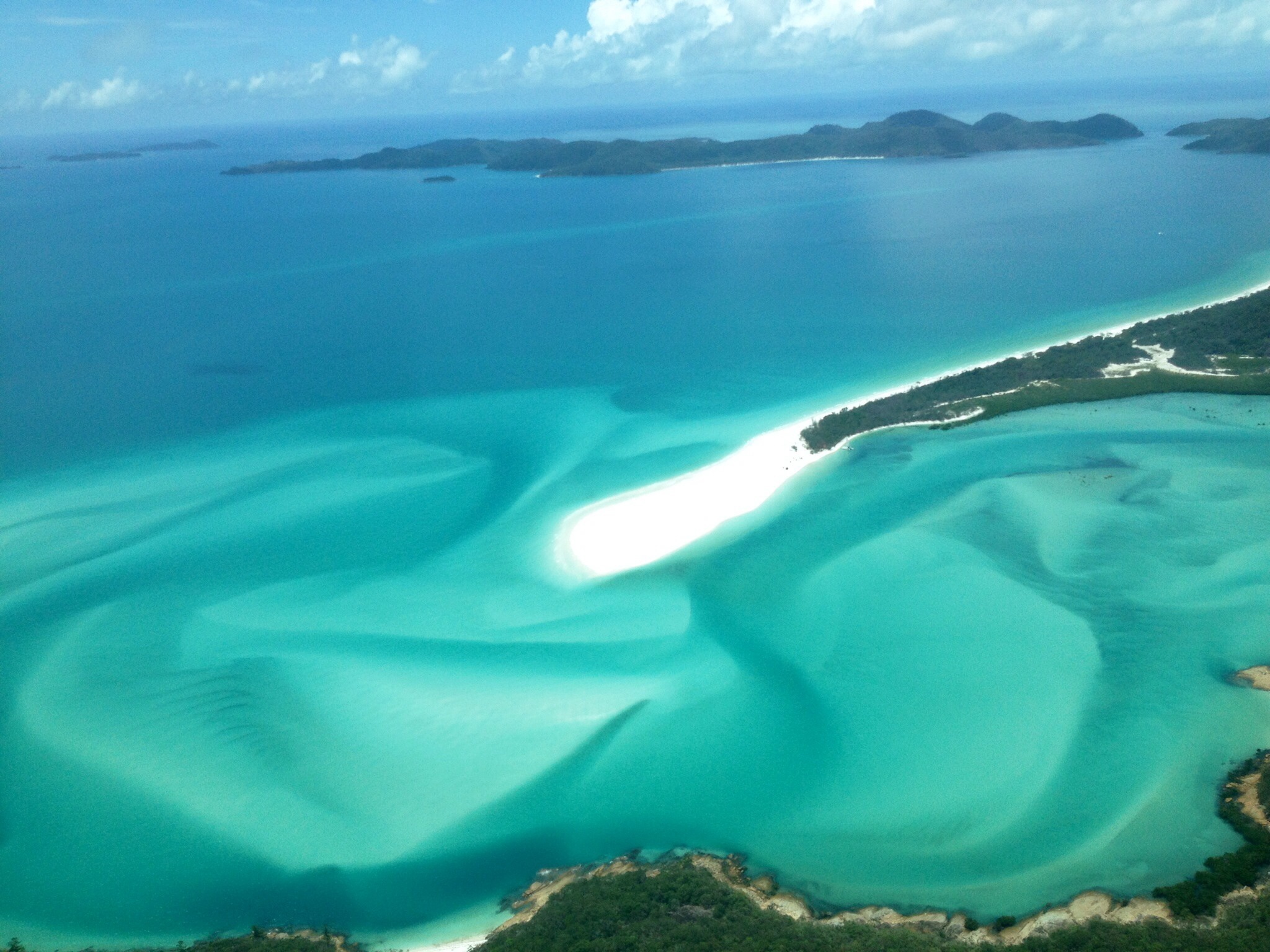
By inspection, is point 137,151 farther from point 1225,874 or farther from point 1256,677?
point 1225,874

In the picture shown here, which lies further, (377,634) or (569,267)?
(569,267)

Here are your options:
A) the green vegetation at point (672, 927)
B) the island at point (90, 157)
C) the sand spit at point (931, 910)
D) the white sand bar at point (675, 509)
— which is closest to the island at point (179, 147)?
the island at point (90, 157)

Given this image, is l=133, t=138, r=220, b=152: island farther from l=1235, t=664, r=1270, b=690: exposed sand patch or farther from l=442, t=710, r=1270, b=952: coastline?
l=1235, t=664, r=1270, b=690: exposed sand patch

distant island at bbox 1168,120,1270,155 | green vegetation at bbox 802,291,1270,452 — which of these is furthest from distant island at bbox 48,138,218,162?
green vegetation at bbox 802,291,1270,452

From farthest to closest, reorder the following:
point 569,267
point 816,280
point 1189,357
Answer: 1. point 569,267
2. point 816,280
3. point 1189,357

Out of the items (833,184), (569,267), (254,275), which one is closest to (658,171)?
(833,184)

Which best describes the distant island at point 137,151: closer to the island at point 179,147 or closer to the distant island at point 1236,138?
the island at point 179,147

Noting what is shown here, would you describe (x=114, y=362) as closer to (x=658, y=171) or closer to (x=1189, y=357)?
(x=1189, y=357)
